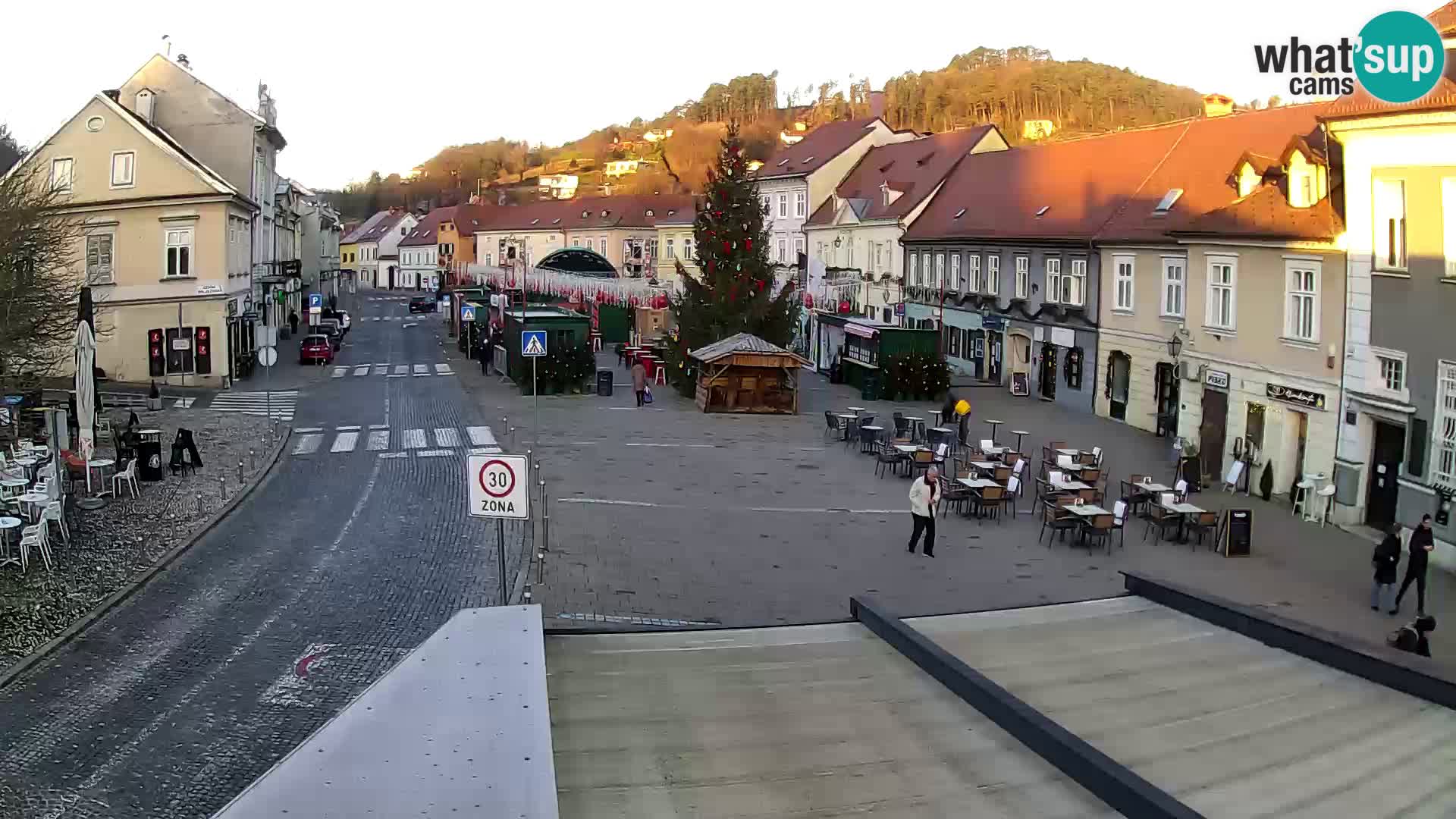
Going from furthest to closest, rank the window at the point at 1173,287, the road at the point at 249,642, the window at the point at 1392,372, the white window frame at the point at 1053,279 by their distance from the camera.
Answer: the white window frame at the point at 1053,279 → the window at the point at 1173,287 → the window at the point at 1392,372 → the road at the point at 249,642

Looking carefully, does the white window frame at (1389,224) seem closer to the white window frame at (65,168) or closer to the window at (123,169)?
the window at (123,169)

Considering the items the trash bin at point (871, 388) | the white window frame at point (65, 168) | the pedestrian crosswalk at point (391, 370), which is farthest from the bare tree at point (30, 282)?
the trash bin at point (871, 388)

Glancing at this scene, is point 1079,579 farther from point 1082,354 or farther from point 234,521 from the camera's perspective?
point 1082,354

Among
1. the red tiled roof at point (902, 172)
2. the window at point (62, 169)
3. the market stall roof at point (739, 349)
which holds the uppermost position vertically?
the red tiled roof at point (902, 172)

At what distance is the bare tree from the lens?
80.0 feet

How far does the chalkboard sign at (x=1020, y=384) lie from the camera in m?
41.6

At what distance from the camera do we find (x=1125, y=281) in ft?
116

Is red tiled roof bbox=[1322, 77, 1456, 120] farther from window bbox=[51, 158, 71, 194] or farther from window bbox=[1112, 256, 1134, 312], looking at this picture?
window bbox=[51, 158, 71, 194]

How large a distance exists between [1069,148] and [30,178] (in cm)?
3327

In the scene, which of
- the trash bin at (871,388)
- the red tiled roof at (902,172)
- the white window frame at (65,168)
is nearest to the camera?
the white window frame at (65,168)

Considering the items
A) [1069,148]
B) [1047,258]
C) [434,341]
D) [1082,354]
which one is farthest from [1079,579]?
[434,341]

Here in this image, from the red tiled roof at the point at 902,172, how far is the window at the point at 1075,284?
49.7 ft

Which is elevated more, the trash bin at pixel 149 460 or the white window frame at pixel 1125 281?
the white window frame at pixel 1125 281

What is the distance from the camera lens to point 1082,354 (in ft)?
125
